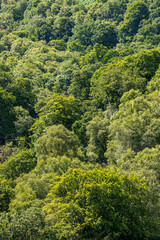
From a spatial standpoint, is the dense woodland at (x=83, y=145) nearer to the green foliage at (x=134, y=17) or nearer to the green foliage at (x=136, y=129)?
the green foliage at (x=136, y=129)

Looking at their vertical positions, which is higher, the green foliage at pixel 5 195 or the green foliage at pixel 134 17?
the green foliage at pixel 134 17

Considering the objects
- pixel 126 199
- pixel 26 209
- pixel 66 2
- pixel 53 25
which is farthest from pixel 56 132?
pixel 66 2

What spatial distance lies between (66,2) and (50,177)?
414 ft

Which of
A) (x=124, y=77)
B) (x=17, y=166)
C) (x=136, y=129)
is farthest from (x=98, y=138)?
(x=124, y=77)

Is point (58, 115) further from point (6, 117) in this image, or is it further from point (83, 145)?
point (6, 117)

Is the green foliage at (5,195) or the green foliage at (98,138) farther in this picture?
the green foliage at (98,138)

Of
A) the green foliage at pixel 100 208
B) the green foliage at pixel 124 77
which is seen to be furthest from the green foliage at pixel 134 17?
the green foliage at pixel 100 208

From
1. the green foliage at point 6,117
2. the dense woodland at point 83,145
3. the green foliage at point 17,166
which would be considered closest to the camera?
the dense woodland at point 83,145

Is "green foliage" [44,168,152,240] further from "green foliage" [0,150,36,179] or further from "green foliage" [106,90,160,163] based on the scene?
"green foliage" [0,150,36,179]

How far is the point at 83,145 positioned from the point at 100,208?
23.6 meters

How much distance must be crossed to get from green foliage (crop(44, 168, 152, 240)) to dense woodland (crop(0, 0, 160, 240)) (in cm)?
9

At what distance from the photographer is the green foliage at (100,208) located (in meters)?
25.2

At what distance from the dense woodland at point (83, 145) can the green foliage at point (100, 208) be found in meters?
0.09

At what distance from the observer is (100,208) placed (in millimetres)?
25984
